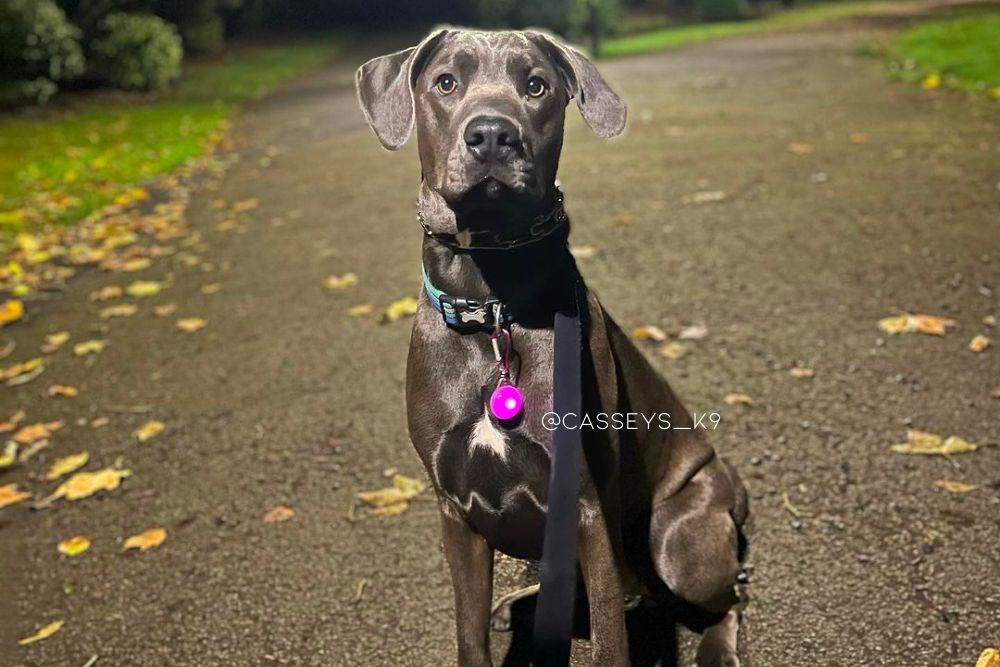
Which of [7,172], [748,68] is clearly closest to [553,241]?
[7,172]

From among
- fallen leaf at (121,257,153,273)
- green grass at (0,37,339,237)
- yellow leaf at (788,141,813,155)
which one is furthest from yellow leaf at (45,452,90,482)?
yellow leaf at (788,141,813,155)

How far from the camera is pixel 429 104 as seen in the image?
2.51 meters

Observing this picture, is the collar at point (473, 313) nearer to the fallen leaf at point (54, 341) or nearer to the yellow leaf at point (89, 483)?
the yellow leaf at point (89, 483)

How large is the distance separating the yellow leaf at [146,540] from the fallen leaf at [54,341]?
2726 millimetres

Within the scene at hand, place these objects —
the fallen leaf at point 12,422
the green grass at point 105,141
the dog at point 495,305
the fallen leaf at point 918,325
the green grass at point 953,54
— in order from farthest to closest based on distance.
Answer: the green grass at point 953,54 < the green grass at point 105,141 < the fallen leaf at point 918,325 < the fallen leaf at point 12,422 < the dog at point 495,305

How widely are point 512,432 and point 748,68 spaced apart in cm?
1509

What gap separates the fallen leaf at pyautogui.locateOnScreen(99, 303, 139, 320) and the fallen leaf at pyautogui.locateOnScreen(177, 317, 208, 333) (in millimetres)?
528

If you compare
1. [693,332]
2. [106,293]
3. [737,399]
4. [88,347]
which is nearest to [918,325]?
[693,332]

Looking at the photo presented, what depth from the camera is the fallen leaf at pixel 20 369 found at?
225 inches

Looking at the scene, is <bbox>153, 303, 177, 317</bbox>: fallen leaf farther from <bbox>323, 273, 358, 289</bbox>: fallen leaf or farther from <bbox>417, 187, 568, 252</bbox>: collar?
<bbox>417, 187, 568, 252</bbox>: collar

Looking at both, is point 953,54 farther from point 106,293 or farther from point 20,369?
point 20,369

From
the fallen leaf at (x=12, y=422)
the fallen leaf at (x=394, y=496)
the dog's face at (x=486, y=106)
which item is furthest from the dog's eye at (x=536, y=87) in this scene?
the fallen leaf at (x=12, y=422)

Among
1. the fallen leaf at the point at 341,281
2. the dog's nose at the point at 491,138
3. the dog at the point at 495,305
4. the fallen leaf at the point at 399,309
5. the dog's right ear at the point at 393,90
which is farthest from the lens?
the fallen leaf at the point at 341,281

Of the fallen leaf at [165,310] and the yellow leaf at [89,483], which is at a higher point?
the yellow leaf at [89,483]
